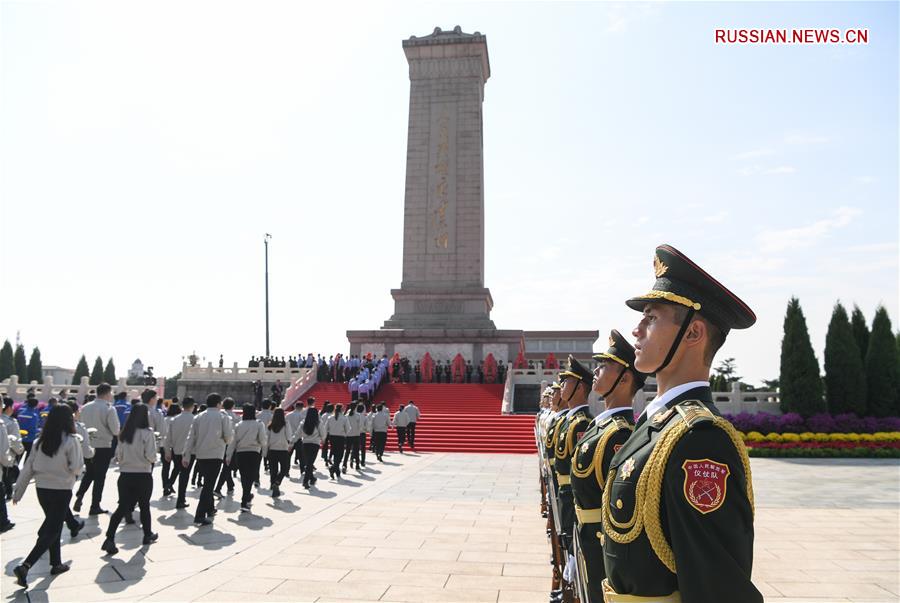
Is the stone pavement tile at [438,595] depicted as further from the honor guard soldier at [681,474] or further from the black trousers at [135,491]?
the honor guard soldier at [681,474]

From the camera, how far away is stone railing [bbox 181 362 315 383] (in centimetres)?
2636

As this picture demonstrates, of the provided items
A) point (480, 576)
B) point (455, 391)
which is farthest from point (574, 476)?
point (455, 391)

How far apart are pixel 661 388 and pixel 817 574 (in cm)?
578

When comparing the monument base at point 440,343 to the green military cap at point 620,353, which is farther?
the monument base at point 440,343

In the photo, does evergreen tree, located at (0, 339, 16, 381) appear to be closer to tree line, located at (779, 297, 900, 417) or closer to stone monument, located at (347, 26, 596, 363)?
stone monument, located at (347, 26, 596, 363)

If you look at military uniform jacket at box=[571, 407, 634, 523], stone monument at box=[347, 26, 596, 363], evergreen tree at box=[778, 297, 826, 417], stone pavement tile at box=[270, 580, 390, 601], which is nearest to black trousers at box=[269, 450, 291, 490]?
stone pavement tile at box=[270, 580, 390, 601]

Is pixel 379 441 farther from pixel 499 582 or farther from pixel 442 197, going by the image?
pixel 442 197

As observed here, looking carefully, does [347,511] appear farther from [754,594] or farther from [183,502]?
[754,594]

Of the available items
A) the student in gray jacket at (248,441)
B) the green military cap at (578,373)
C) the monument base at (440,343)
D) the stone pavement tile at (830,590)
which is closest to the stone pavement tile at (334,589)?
the green military cap at (578,373)

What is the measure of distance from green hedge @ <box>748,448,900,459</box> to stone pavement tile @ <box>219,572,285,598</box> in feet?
54.6

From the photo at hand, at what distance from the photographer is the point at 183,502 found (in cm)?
992

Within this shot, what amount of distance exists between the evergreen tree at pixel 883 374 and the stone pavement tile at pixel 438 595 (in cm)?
1950

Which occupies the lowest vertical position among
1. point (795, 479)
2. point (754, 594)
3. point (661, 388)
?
point (795, 479)

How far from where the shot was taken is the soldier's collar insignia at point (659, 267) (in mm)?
2483
